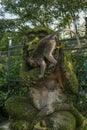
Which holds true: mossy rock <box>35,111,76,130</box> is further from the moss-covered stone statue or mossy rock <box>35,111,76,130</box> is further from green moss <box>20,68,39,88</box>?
green moss <box>20,68,39,88</box>

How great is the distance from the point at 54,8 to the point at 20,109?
1071 cm

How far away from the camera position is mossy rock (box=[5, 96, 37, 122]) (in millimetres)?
4369

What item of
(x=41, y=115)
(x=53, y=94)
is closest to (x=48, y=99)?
(x=53, y=94)

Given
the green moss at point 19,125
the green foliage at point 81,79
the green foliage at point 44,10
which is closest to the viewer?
the green moss at point 19,125

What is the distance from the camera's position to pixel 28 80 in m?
4.35

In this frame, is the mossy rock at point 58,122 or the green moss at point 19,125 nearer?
the mossy rock at point 58,122

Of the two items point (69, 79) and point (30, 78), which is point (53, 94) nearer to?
point (69, 79)

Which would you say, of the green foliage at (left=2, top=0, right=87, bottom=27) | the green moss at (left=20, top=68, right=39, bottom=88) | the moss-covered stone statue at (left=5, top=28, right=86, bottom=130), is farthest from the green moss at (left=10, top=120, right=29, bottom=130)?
the green foliage at (left=2, top=0, right=87, bottom=27)

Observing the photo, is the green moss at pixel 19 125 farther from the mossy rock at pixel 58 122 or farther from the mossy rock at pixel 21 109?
the mossy rock at pixel 58 122

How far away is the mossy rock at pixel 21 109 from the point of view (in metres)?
4.37

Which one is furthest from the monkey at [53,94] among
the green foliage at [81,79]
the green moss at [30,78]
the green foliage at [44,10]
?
the green foliage at [44,10]

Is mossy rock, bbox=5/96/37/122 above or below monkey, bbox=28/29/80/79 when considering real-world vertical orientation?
below

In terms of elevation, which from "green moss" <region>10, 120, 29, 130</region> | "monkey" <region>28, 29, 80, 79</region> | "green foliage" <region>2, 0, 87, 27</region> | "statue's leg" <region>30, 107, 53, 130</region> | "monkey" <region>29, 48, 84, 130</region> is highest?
"green foliage" <region>2, 0, 87, 27</region>

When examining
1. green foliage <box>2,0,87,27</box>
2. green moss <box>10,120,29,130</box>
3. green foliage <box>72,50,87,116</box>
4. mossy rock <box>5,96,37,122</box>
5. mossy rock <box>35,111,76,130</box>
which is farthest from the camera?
green foliage <box>2,0,87,27</box>
